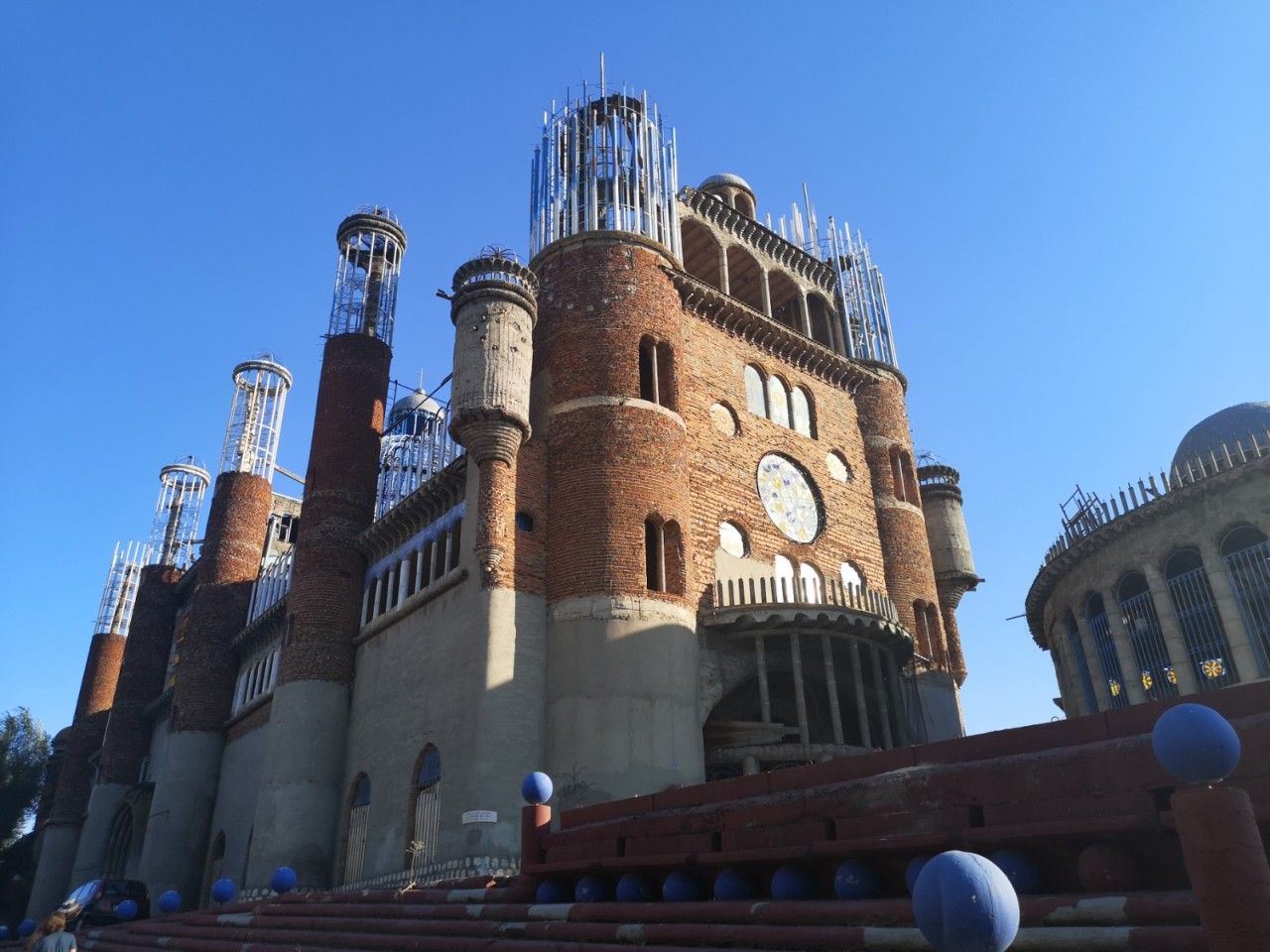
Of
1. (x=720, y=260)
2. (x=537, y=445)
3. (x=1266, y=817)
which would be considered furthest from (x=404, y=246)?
(x=1266, y=817)

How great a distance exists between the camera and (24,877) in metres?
47.6

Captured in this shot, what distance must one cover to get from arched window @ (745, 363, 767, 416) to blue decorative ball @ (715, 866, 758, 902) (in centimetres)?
1838

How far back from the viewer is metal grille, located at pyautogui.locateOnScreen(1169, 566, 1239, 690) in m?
20.2

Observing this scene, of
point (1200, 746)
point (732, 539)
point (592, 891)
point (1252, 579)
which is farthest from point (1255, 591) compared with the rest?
point (1200, 746)

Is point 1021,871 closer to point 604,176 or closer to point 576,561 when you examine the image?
point 576,561

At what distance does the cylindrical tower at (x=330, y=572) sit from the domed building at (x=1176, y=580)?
19356 millimetres

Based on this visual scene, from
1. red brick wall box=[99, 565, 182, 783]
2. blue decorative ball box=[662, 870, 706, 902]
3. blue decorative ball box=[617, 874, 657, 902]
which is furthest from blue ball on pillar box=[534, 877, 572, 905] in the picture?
red brick wall box=[99, 565, 182, 783]

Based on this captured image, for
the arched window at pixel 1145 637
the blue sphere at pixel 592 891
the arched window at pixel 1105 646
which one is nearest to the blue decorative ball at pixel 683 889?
the blue sphere at pixel 592 891

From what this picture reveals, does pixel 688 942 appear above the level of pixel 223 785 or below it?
below

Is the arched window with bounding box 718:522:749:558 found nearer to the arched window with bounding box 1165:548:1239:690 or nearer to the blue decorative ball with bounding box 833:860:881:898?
the arched window with bounding box 1165:548:1239:690

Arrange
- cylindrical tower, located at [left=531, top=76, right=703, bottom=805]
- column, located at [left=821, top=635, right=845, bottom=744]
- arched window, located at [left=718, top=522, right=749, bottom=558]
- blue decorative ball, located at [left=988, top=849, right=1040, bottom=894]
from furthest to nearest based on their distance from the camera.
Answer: arched window, located at [left=718, top=522, right=749, bottom=558], column, located at [left=821, top=635, right=845, bottom=744], cylindrical tower, located at [left=531, top=76, right=703, bottom=805], blue decorative ball, located at [left=988, top=849, right=1040, bottom=894]

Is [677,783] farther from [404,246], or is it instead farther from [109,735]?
[109,735]

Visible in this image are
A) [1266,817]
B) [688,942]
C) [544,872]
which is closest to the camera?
[1266,817]

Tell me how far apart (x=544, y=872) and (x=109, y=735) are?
34252mm
